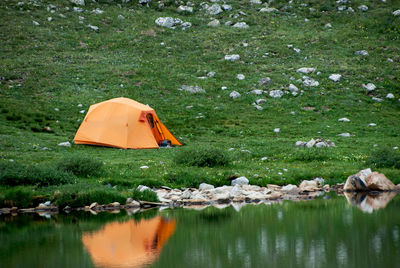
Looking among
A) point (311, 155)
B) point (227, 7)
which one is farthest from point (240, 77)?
Answer: point (311, 155)

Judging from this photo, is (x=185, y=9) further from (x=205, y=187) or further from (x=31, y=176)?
(x=31, y=176)

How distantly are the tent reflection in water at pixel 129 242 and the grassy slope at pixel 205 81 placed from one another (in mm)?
4940

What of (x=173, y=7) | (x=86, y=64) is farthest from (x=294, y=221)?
(x=173, y=7)

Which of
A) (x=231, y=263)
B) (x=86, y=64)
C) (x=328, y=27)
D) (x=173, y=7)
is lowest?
(x=231, y=263)

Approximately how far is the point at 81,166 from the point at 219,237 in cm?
907

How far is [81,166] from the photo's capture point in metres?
22.3

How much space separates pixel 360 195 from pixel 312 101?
19377 millimetres

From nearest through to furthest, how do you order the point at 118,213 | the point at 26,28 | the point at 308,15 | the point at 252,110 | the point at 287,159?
1. the point at 118,213
2. the point at 287,159
3. the point at 252,110
4. the point at 26,28
5. the point at 308,15

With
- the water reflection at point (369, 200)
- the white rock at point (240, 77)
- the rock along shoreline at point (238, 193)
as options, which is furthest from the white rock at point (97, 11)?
the water reflection at point (369, 200)

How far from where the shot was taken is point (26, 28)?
50.3 metres

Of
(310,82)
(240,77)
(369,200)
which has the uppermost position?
(240,77)

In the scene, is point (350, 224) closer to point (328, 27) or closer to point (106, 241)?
point (106, 241)

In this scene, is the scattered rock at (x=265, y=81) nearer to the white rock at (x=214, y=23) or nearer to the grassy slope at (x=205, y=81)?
the grassy slope at (x=205, y=81)

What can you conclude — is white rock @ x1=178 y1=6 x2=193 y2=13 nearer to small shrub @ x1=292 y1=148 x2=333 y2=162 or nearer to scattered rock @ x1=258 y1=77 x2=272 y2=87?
scattered rock @ x1=258 y1=77 x2=272 y2=87
